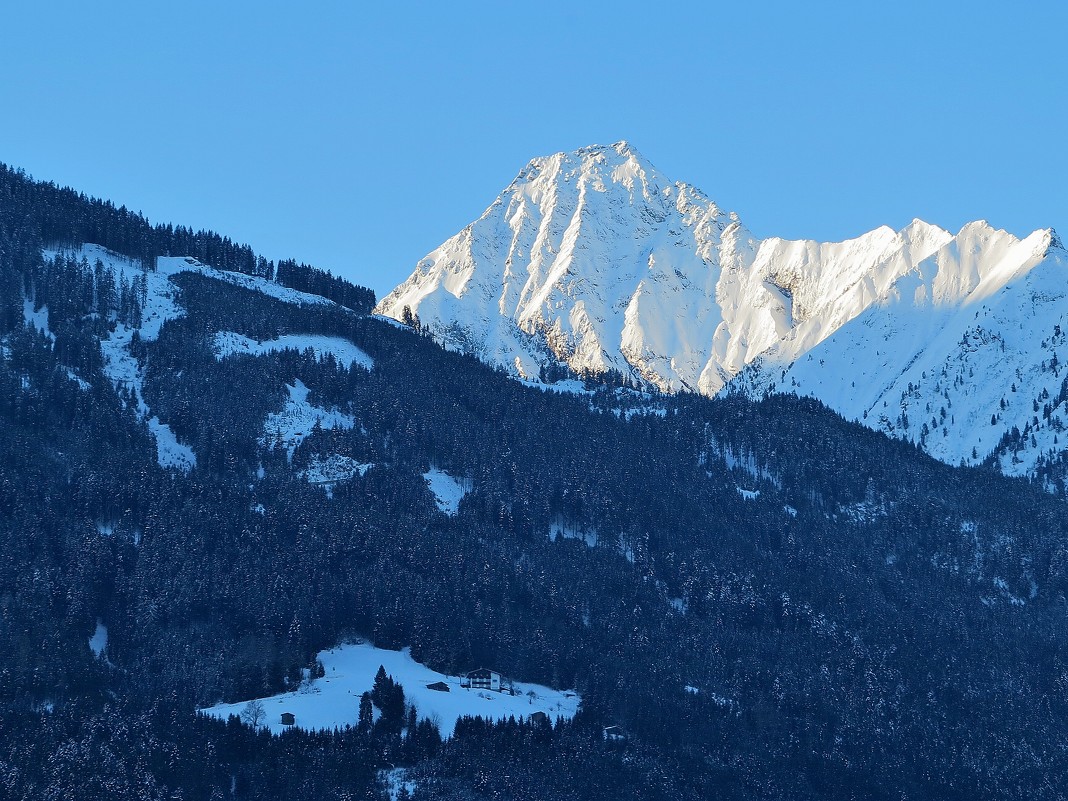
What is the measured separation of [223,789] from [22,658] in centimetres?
3660

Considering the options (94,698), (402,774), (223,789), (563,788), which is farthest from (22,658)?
(563,788)

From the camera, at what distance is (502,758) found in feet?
649

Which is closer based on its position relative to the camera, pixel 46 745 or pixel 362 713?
pixel 46 745

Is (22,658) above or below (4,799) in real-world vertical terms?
above

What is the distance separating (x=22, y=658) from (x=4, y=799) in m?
32.9

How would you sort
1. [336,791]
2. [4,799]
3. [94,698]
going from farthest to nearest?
1. [94,698]
2. [336,791]
3. [4,799]

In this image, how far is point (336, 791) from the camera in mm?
181500

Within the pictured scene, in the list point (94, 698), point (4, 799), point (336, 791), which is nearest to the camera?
point (4, 799)

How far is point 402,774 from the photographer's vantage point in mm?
189875

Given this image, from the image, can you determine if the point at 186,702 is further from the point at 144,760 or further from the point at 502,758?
the point at 502,758

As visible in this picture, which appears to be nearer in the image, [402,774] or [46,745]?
[46,745]

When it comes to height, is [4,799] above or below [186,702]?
below

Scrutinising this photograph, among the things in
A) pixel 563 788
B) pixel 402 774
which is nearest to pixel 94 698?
pixel 402 774

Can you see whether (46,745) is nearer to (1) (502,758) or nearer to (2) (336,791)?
(2) (336,791)
